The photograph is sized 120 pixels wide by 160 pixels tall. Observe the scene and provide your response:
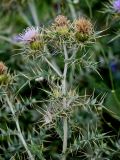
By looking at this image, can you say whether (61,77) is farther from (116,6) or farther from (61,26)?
(116,6)

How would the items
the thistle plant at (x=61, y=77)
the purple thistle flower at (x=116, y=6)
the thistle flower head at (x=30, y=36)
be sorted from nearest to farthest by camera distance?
the thistle plant at (x=61, y=77) < the thistle flower head at (x=30, y=36) < the purple thistle flower at (x=116, y=6)

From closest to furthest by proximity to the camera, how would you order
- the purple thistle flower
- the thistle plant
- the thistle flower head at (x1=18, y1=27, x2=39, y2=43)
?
the thistle plant, the thistle flower head at (x1=18, y1=27, x2=39, y2=43), the purple thistle flower

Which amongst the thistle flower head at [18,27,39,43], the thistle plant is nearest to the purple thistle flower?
the thistle plant

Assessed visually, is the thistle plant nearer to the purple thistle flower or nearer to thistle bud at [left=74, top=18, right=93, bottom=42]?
thistle bud at [left=74, top=18, right=93, bottom=42]

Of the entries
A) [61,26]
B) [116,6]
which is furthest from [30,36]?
[116,6]

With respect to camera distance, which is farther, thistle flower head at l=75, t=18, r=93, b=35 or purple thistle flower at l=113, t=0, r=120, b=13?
purple thistle flower at l=113, t=0, r=120, b=13

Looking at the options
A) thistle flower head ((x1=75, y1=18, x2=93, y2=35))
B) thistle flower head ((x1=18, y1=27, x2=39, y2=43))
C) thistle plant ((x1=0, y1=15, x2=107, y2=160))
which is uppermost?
thistle flower head ((x1=18, y1=27, x2=39, y2=43))

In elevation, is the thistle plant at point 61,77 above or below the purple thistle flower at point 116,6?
below

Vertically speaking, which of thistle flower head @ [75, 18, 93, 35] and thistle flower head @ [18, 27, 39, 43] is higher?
thistle flower head @ [18, 27, 39, 43]

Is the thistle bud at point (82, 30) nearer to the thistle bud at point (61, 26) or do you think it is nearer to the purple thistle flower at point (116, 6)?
the thistle bud at point (61, 26)

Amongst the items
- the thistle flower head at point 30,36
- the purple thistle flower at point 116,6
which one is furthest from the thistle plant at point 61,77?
the purple thistle flower at point 116,6
